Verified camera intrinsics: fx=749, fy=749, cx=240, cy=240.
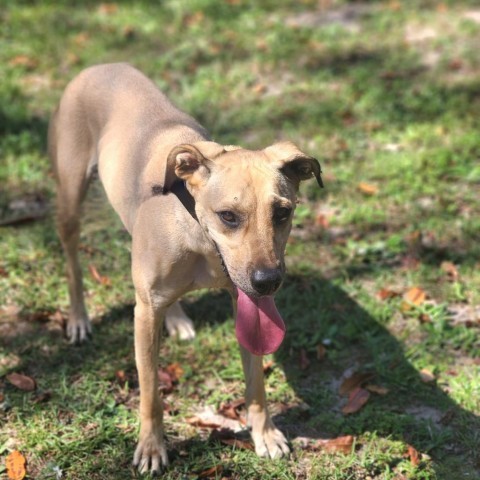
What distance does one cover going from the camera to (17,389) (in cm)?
453

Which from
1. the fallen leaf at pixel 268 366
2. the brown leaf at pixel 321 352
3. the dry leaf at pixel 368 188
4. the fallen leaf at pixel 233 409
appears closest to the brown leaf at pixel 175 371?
the fallen leaf at pixel 233 409

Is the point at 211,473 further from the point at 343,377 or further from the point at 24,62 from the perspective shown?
the point at 24,62

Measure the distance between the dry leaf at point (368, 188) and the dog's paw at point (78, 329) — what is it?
2708 mm

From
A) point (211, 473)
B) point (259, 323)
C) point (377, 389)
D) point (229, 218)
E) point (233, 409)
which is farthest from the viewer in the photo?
point (377, 389)

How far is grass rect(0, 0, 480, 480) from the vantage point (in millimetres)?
4227

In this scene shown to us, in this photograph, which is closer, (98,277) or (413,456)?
(413,456)

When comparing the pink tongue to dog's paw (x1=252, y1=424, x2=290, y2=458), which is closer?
the pink tongue

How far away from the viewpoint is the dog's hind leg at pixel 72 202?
471 cm

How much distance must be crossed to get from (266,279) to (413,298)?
2.36 meters

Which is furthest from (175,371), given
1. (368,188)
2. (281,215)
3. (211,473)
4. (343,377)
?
(368,188)

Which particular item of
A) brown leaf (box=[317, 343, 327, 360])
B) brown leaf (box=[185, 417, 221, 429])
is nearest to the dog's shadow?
brown leaf (box=[317, 343, 327, 360])

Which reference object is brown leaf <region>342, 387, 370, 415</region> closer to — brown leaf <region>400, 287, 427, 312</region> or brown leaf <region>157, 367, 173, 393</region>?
brown leaf <region>400, 287, 427, 312</region>

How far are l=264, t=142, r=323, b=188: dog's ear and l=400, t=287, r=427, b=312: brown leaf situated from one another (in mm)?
1896

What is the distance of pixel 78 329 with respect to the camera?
16.4 ft
